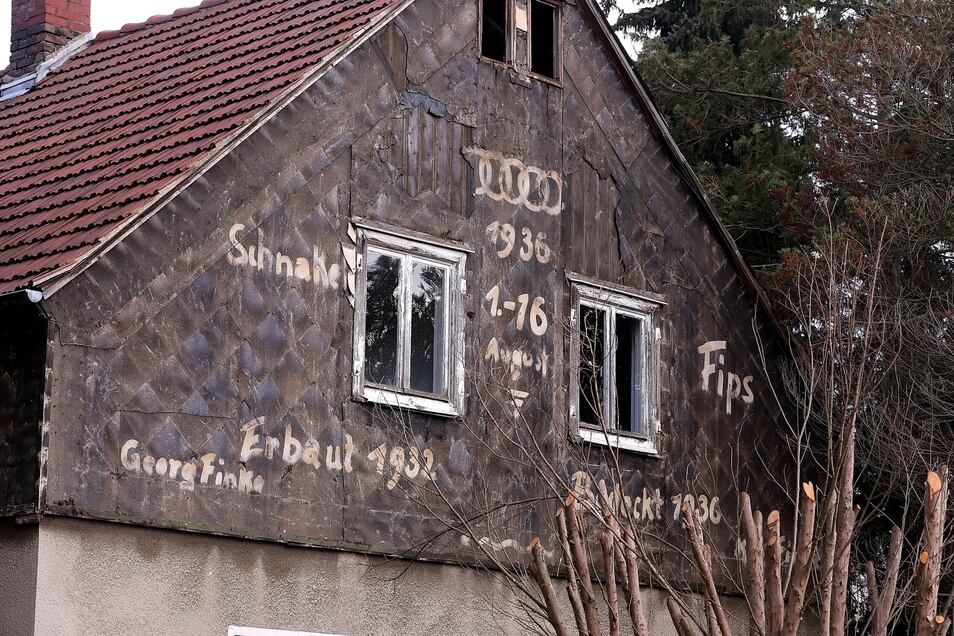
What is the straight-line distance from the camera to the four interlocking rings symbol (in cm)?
1330

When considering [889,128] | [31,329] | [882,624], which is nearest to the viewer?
[882,624]

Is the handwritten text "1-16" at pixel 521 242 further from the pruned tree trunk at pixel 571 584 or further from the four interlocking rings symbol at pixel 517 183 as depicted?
the pruned tree trunk at pixel 571 584

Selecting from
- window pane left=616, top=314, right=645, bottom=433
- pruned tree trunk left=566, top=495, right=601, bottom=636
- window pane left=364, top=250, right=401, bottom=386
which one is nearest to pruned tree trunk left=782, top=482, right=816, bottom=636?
pruned tree trunk left=566, top=495, right=601, bottom=636

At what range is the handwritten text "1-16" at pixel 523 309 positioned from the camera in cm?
1312

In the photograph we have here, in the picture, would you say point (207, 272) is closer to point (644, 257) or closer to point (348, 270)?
point (348, 270)

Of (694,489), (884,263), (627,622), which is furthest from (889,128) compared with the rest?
(627,622)

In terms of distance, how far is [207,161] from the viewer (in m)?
11.0

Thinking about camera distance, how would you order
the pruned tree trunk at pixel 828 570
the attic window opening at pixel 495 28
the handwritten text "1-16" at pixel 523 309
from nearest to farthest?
the pruned tree trunk at pixel 828 570, the handwritten text "1-16" at pixel 523 309, the attic window opening at pixel 495 28

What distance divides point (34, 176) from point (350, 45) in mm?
2888

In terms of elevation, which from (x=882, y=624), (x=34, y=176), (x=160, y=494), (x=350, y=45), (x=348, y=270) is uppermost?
(x=350, y=45)

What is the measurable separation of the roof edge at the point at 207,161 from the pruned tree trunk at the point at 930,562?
216 inches

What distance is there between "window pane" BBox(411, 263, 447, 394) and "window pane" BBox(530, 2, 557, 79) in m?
2.62

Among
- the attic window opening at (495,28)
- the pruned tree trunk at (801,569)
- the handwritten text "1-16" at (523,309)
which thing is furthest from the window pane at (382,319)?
the pruned tree trunk at (801,569)

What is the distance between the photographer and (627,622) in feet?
44.5
